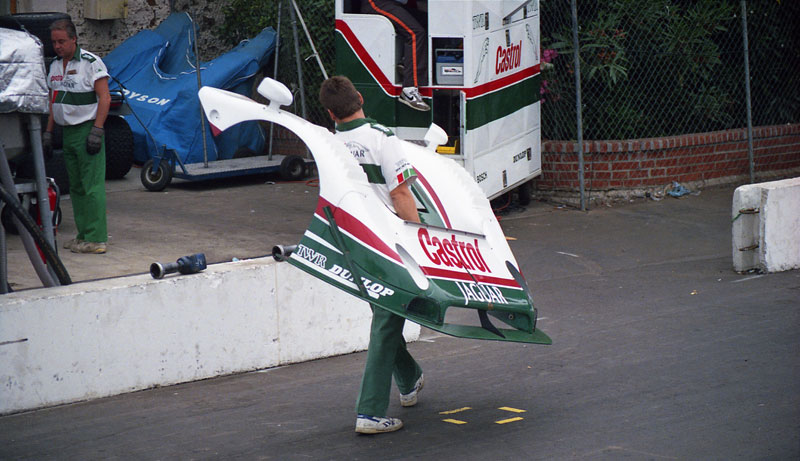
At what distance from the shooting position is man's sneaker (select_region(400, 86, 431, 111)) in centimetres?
1022

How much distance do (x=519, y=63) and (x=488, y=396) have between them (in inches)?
233

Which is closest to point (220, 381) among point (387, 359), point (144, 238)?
point (387, 359)

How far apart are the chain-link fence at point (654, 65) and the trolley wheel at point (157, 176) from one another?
4.57 m

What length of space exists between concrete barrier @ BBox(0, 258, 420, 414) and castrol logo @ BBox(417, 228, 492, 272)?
1.70m

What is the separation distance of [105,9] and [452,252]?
33.0ft

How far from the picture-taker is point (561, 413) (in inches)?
216

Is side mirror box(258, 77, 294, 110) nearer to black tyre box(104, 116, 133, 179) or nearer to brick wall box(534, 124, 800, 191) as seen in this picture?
black tyre box(104, 116, 133, 179)

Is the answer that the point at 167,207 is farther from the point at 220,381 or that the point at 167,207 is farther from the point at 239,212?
the point at 220,381

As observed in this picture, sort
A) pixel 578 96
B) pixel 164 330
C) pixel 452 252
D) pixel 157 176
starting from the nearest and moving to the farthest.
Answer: pixel 452 252 → pixel 164 330 → pixel 578 96 → pixel 157 176

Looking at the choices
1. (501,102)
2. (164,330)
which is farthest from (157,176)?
(164,330)

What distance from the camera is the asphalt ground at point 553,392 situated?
5.04m

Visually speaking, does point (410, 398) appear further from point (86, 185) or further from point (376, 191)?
point (86, 185)

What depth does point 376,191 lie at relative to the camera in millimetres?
5195

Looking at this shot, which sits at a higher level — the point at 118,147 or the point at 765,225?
the point at 118,147
